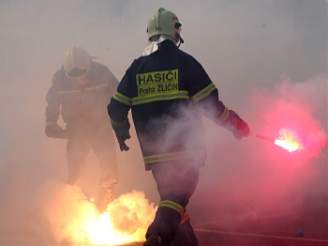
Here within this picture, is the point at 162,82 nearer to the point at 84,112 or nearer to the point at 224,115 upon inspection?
the point at 224,115

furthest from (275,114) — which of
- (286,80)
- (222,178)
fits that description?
(222,178)

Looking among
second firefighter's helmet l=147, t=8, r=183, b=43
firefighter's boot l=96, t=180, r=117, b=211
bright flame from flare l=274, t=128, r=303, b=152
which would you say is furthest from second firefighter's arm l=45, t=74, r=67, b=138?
bright flame from flare l=274, t=128, r=303, b=152

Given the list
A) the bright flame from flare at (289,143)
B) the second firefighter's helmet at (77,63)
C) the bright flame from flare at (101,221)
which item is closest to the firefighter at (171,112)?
the bright flame from flare at (289,143)

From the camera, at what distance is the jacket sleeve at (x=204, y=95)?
11.3 feet

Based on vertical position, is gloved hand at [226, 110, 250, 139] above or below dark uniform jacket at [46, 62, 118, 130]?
below

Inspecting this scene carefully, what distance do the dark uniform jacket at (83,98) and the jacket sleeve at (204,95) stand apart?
167 centimetres

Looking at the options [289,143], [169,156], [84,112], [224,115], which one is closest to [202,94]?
[224,115]

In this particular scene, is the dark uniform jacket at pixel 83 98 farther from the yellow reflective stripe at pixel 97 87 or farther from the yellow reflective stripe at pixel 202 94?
the yellow reflective stripe at pixel 202 94

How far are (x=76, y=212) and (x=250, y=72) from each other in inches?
90.4

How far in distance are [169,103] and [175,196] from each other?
55cm

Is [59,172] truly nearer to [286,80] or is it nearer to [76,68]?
[76,68]

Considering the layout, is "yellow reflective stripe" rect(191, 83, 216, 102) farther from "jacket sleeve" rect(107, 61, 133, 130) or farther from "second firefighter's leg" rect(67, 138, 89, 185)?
"second firefighter's leg" rect(67, 138, 89, 185)

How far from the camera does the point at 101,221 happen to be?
4543 millimetres

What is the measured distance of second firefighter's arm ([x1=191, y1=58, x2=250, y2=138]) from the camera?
3.45m
